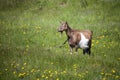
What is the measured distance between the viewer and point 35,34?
20.5 metres

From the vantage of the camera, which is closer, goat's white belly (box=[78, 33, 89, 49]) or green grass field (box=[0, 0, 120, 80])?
green grass field (box=[0, 0, 120, 80])

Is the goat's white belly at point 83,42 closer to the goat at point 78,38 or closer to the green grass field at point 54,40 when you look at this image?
the goat at point 78,38

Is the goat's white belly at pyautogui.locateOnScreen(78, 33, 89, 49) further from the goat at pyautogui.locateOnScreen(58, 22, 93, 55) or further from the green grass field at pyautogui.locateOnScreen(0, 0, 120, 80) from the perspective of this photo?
the green grass field at pyautogui.locateOnScreen(0, 0, 120, 80)

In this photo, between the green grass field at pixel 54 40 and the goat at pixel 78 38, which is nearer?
the green grass field at pixel 54 40

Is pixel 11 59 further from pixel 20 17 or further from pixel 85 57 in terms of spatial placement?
pixel 20 17

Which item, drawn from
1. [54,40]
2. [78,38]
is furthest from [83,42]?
[54,40]

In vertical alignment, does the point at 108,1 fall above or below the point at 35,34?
A: above

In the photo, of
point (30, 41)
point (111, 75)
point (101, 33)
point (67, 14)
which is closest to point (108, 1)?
point (67, 14)

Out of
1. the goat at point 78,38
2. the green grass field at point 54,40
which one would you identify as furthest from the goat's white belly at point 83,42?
the green grass field at point 54,40

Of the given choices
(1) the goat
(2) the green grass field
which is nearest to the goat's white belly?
(1) the goat

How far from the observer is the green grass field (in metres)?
10.4

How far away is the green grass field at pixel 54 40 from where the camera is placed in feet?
34.0

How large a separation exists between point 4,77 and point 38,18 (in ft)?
58.4

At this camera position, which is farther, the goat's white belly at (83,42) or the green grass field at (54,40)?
the goat's white belly at (83,42)
